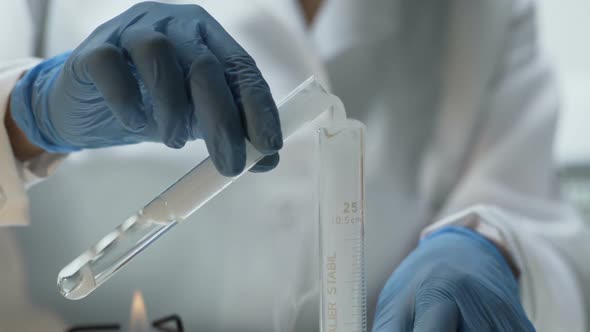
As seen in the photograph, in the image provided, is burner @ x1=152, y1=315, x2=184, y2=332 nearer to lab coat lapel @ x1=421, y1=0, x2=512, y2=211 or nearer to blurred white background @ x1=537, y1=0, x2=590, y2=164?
lab coat lapel @ x1=421, y1=0, x2=512, y2=211

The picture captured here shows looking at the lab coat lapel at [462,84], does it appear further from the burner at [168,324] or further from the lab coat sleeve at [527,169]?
the burner at [168,324]

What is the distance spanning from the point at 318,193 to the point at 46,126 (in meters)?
0.25

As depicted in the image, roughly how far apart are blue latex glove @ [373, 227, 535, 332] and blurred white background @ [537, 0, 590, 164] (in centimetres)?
117

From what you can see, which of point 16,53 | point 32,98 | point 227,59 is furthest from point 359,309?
point 16,53

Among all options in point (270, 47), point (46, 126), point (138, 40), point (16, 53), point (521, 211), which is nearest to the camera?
point (138, 40)

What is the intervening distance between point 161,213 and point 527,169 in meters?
0.70

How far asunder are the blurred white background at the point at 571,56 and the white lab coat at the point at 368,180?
25.0 inches

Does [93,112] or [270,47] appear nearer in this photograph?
[93,112]

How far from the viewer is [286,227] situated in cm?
86

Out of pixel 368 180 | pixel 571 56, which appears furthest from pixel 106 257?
pixel 571 56

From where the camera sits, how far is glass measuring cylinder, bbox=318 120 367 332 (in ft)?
1.61

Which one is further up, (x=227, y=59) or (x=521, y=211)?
(x=227, y=59)

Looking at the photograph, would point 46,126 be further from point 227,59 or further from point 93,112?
point 227,59

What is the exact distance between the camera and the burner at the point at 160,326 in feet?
1.86
